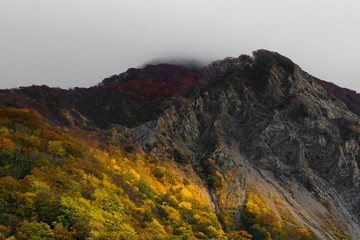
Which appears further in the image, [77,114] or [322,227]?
[77,114]

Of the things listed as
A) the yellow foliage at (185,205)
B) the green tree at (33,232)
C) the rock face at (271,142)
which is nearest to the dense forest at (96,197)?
the green tree at (33,232)

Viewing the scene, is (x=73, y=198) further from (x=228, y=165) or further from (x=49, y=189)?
(x=228, y=165)

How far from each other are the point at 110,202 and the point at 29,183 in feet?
45.4

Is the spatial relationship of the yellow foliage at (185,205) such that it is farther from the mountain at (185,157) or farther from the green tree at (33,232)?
→ the green tree at (33,232)

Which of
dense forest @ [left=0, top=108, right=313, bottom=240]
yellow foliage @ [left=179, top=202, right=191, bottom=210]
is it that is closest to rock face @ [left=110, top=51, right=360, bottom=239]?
dense forest @ [left=0, top=108, right=313, bottom=240]

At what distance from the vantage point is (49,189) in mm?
57188

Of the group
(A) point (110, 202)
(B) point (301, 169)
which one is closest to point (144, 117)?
(B) point (301, 169)

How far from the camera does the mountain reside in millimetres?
60934

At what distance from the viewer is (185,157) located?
125 m

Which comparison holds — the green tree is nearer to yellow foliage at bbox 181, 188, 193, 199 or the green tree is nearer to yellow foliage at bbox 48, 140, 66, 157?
yellow foliage at bbox 48, 140, 66, 157

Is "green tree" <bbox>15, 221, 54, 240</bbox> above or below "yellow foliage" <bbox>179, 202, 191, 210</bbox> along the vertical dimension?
above

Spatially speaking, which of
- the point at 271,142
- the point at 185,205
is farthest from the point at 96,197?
the point at 271,142

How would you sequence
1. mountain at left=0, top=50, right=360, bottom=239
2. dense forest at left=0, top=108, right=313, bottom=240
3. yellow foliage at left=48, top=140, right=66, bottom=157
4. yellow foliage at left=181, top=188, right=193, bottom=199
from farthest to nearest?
yellow foliage at left=181, top=188, right=193, bottom=199 < yellow foliage at left=48, top=140, right=66, bottom=157 < mountain at left=0, top=50, right=360, bottom=239 < dense forest at left=0, top=108, right=313, bottom=240

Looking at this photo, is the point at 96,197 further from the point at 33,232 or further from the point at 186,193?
the point at 186,193
